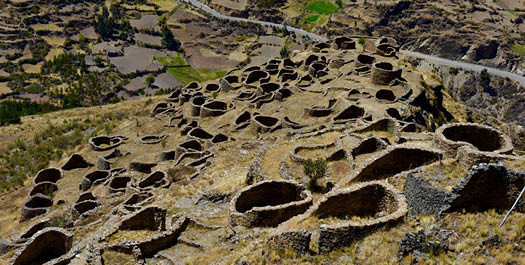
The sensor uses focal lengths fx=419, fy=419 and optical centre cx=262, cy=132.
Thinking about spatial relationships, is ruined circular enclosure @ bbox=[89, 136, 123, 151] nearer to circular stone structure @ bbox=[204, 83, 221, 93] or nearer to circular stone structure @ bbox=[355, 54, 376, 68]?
circular stone structure @ bbox=[204, 83, 221, 93]

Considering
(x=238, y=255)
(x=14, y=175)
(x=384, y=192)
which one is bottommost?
(x=14, y=175)

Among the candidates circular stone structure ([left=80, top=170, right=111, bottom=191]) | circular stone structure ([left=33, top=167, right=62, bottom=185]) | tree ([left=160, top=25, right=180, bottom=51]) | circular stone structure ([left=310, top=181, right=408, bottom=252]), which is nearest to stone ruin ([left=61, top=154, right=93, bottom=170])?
circular stone structure ([left=33, top=167, right=62, bottom=185])

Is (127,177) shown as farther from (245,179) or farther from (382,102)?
(382,102)

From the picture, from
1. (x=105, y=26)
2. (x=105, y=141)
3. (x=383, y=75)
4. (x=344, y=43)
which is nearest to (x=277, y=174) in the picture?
(x=383, y=75)

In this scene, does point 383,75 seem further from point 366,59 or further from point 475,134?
point 475,134

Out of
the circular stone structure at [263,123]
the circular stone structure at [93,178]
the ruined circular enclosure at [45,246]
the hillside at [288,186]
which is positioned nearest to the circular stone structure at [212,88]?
the hillside at [288,186]

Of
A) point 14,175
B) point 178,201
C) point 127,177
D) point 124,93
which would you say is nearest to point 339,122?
point 178,201
